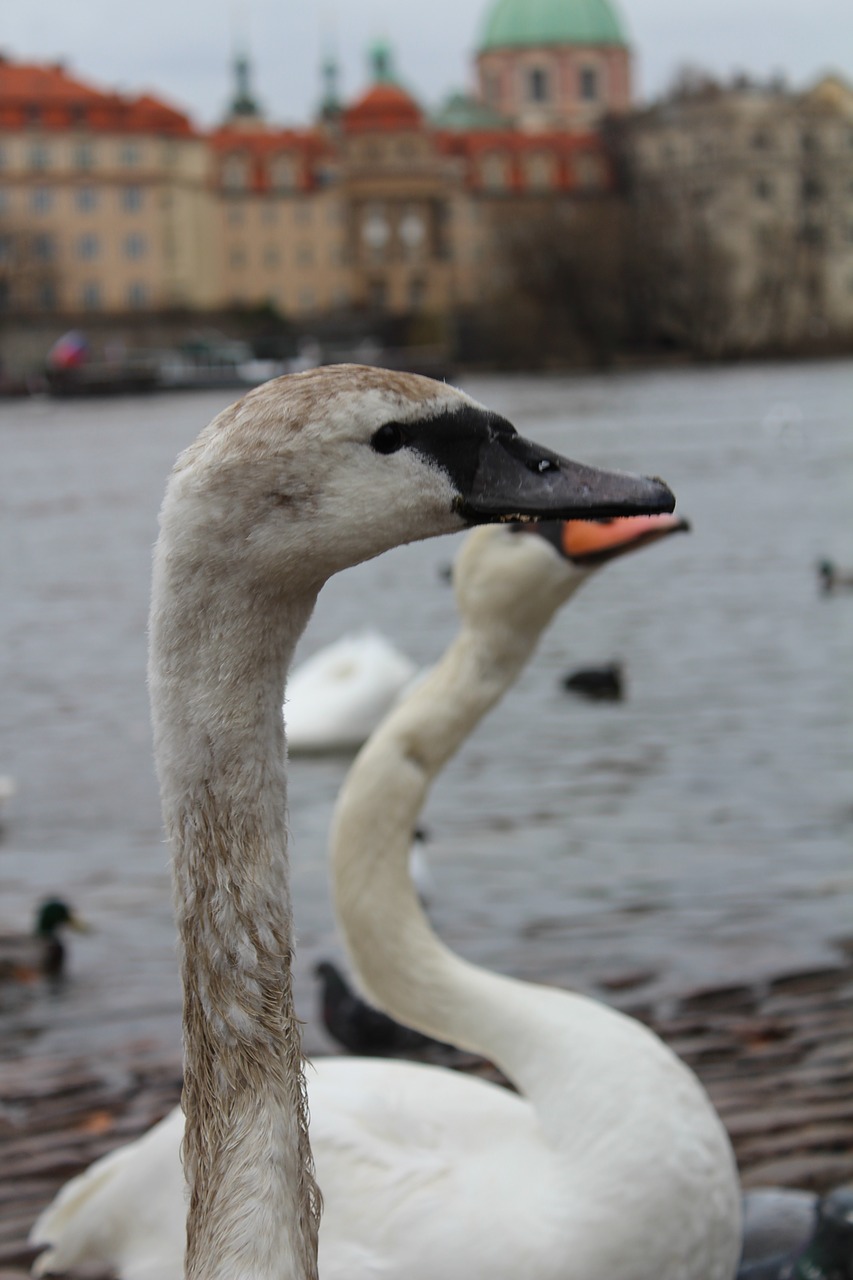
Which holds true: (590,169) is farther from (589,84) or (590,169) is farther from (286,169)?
(286,169)

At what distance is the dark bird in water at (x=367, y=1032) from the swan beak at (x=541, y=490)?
3.30 meters

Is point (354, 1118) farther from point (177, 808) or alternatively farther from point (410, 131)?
point (410, 131)

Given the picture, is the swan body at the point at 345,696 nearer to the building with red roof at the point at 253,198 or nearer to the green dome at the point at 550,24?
the building with red roof at the point at 253,198

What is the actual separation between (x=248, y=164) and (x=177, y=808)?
10414cm

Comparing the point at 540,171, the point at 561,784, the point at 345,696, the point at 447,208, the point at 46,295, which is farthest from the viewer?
the point at 540,171

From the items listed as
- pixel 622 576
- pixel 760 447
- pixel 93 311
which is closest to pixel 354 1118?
pixel 622 576

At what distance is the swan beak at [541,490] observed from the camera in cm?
200

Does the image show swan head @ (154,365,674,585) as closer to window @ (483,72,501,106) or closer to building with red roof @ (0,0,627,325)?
building with red roof @ (0,0,627,325)

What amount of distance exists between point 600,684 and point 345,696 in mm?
1705

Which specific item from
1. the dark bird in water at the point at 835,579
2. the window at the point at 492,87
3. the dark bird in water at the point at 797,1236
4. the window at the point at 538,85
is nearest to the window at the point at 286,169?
the window at the point at 492,87

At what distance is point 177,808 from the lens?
1.97m

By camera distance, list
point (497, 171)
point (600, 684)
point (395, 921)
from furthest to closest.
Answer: point (497, 171) < point (600, 684) < point (395, 921)

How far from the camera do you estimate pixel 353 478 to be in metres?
1.97

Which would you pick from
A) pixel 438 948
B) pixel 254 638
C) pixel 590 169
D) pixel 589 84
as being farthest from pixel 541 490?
pixel 589 84
